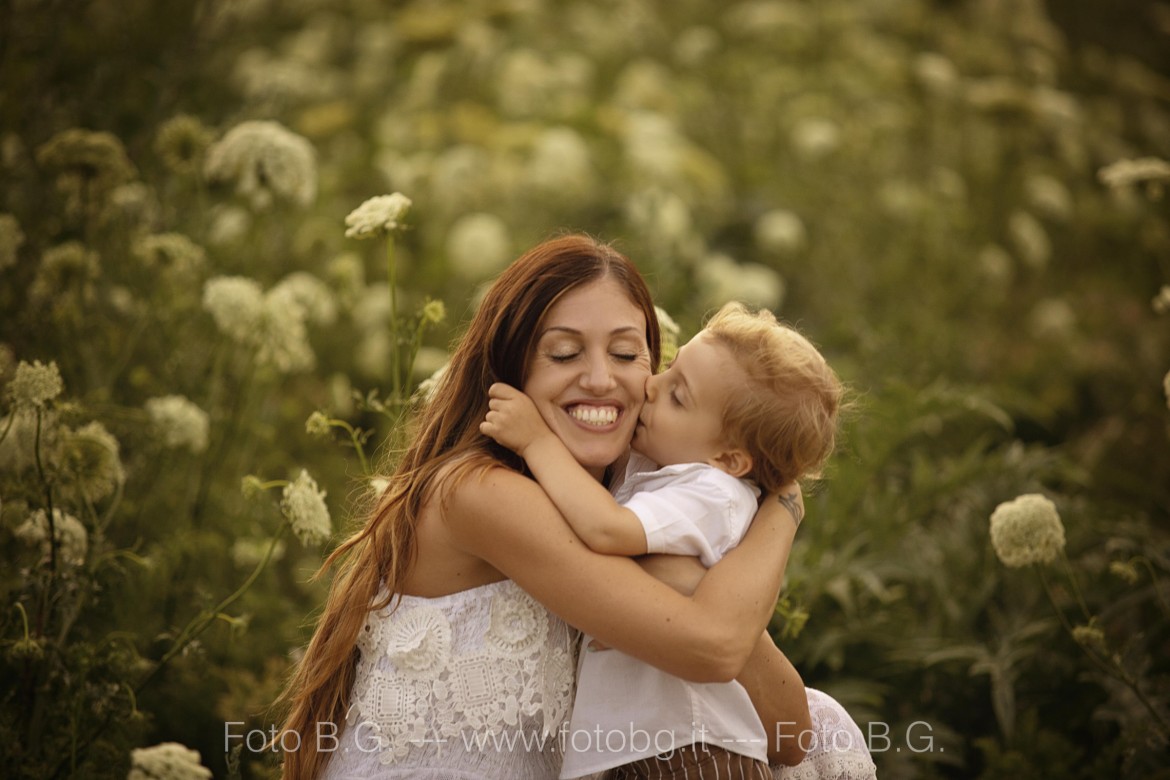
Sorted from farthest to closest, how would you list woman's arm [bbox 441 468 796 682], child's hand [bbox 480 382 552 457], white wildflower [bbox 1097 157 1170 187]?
white wildflower [bbox 1097 157 1170 187]
child's hand [bbox 480 382 552 457]
woman's arm [bbox 441 468 796 682]

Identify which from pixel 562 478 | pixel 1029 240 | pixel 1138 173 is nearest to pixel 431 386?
pixel 562 478

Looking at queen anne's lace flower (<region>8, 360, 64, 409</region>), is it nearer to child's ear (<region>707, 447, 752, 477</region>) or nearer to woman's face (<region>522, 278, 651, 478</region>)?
woman's face (<region>522, 278, 651, 478</region>)

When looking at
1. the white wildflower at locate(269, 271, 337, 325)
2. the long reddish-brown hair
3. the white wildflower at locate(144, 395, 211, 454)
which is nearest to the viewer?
the long reddish-brown hair

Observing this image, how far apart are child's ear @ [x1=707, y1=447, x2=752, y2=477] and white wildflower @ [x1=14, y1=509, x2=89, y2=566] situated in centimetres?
156

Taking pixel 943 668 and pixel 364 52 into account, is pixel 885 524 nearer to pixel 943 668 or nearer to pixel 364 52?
pixel 943 668

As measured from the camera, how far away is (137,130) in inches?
181

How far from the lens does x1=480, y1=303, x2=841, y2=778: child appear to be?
2340 millimetres

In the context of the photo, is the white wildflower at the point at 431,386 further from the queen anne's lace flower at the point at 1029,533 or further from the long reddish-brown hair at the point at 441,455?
the queen anne's lace flower at the point at 1029,533

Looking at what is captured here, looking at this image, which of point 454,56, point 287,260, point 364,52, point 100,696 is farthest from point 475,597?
point 364,52

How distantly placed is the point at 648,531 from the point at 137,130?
10.8ft

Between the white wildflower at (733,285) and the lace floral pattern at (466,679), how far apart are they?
10.0 feet

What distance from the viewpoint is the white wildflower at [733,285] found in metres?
5.55

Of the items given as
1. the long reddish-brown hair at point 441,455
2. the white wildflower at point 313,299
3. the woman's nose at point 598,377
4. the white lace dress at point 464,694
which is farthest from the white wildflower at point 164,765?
the white wildflower at point 313,299

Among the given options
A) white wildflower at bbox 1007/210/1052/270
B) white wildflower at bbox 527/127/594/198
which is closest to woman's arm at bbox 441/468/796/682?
white wildflower at bbox 527/127/594/198
